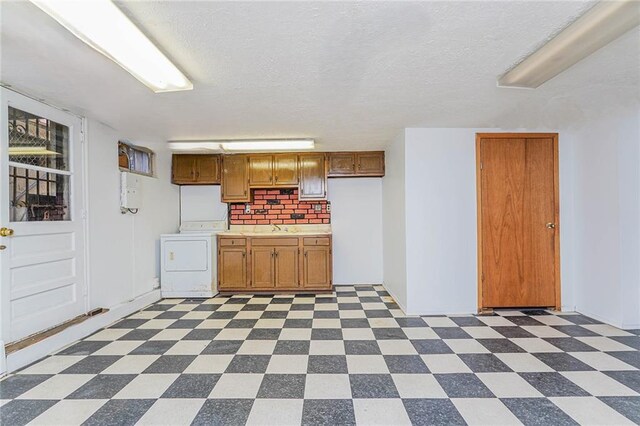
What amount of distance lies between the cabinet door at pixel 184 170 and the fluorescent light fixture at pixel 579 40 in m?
4.40

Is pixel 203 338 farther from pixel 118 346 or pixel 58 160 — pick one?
pixel 58 160

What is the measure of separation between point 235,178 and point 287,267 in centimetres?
167

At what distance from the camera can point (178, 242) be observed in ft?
15.2

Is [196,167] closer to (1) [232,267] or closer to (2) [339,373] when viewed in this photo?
(1) [232,267]

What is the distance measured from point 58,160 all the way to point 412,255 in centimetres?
386

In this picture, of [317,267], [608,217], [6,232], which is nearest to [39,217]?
[6,232]

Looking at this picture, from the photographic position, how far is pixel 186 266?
4617 millimetres

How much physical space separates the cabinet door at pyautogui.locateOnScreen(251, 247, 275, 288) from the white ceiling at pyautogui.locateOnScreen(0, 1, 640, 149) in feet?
6.45

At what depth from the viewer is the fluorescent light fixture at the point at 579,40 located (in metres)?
1.56

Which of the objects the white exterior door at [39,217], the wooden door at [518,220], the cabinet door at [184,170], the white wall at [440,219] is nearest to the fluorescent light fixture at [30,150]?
the white exterior door at [39,217]

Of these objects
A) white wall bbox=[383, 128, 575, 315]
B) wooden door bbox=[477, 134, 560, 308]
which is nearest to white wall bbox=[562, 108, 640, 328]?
wooden door bbox=[477, 134, 560, 308]

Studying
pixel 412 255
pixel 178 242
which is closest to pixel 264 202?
pixel 178 242

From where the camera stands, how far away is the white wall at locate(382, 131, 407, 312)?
12.6 ft

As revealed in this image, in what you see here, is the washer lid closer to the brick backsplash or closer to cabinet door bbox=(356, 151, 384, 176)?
the brick backsplash
